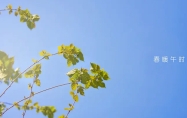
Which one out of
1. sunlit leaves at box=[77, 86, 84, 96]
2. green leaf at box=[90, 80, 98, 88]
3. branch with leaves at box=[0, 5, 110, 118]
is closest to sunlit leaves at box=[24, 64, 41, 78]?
branch with leaves at box=[0, 5, 110, 118]

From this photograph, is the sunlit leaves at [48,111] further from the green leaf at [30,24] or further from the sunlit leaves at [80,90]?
the green leaf at [30,24]

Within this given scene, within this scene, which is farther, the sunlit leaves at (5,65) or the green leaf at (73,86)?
the green leaf at (73,86)

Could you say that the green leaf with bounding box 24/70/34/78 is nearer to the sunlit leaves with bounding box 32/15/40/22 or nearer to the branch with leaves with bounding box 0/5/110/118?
the branch with leaves with bounding box 0/5/110/118

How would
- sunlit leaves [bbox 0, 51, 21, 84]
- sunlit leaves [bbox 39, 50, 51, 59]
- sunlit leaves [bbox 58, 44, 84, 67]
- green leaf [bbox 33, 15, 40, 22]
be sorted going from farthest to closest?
green leaf [bbox 33, 15, 40, 22] < sunlit leaves [bbox 39, 50, 51, 59] < sunlit leaves [bbox 58, 44, 84, 67] < sunlit leaves [bbox 0, 51, 21, 84]

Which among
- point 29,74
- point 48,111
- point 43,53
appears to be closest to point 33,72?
point 29,74

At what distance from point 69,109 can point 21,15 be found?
5.01 ft

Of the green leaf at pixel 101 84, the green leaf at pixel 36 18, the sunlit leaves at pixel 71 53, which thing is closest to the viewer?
the green leaf at pixel 101 84

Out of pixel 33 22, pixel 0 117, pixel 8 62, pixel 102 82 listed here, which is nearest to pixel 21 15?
pixel 33 22

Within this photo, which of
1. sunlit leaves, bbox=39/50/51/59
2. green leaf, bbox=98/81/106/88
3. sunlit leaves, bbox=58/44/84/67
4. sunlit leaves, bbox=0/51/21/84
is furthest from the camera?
sunlit leaves, bbox=39/50/51/59

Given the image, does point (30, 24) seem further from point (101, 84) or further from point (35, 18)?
point (101, 84)

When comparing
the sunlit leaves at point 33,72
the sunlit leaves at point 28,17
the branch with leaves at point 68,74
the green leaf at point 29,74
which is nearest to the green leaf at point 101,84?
the branch with leaves at point 68,74

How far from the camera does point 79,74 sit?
7.27 ft

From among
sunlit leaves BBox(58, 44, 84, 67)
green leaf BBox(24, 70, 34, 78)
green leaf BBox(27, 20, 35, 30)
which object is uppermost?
green leaf BBox(27, 20, 35, 30)

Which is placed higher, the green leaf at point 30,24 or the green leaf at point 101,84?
the green leaf at point 30,24
